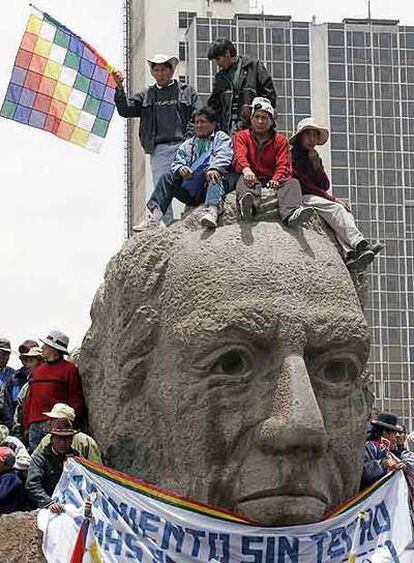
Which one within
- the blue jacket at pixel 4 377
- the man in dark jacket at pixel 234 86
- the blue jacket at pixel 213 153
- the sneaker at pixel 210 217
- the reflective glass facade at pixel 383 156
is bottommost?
the blue jacket at pixel 4 377

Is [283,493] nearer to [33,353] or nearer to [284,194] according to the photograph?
[284,194]

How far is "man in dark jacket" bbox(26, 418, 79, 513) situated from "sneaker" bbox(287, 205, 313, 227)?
2454 mm

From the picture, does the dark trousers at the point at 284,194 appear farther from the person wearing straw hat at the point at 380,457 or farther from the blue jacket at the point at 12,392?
the blue jacket at the point at 12,392

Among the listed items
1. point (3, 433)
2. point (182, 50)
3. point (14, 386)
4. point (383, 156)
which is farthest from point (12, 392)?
point (182, 50)

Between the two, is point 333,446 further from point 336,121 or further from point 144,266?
point 336,121

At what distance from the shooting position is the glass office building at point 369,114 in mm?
73188

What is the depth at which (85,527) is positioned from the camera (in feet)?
40.0

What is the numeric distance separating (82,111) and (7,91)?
0.77m

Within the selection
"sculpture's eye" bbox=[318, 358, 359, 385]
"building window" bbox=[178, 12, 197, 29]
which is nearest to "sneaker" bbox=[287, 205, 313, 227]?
"sculpture's eye" bbox=[318, 358, 359, 385]

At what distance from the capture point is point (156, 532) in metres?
12.3

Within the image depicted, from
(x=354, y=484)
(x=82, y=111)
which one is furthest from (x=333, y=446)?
(x=82, y=111)

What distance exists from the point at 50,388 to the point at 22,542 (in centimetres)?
167

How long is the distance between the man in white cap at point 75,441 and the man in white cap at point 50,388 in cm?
42

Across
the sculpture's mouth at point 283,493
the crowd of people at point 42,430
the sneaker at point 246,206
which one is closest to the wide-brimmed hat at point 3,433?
the crowd of people at point 42,430
